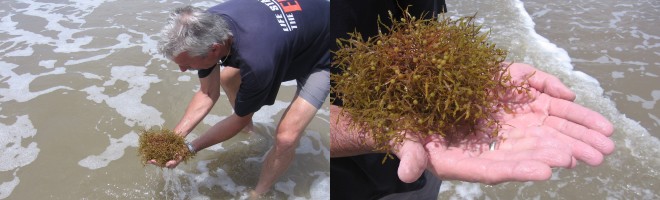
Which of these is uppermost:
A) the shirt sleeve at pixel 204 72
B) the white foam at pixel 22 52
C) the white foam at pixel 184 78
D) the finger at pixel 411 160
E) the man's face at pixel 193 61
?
the finger at pixel 411 160

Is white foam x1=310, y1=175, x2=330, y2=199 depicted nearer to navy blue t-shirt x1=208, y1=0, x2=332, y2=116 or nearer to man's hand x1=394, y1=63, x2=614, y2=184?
navy blue t-shirt x1=208, y1=0, x2=332, y2=116

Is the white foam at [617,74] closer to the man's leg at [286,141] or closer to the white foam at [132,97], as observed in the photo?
the man's leg at [286,141]

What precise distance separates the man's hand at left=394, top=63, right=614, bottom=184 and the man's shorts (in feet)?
4.92

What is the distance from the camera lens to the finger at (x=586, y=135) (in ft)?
4.66

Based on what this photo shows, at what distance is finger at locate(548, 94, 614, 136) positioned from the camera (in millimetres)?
1475

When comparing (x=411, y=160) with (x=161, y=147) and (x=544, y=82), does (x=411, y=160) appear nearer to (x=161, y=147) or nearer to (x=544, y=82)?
(x=544, y=82)

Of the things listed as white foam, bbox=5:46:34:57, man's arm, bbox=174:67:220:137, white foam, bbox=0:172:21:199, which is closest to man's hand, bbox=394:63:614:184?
man's arm, bbox=174:67:220:137

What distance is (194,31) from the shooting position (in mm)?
2670

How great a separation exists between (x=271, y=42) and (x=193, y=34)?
16.5 inches

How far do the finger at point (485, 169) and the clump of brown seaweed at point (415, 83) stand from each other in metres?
0.08

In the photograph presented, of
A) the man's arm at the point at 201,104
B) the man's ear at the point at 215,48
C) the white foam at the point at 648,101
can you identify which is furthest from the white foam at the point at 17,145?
the white foam at the point at 648,101

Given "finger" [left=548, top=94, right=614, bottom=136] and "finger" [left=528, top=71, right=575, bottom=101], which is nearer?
"finger" [left=548, top=94, right=614, bottom=136]

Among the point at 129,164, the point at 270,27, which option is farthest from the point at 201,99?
the point at 270,27

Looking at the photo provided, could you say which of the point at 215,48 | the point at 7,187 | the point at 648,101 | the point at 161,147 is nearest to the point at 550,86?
the point at 215,48
